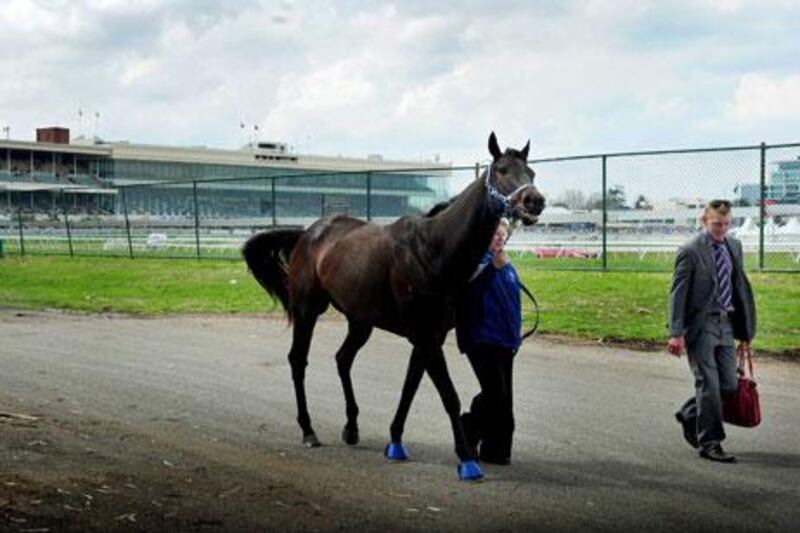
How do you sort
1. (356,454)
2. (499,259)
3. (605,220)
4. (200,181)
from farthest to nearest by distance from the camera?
(200,181), (605,220), (356,454), (499,259)

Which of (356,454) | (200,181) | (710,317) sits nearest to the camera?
(710,317)

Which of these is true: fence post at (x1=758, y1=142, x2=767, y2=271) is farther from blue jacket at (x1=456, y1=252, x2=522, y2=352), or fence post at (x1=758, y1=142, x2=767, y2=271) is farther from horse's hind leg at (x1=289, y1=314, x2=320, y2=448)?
blue jacket at (x1=456, y1=252, x2=522, y2=352)

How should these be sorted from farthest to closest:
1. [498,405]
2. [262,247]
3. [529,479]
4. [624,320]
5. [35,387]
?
[624,320] → [35,387] → [262,247] → [498,405] → [529,479]

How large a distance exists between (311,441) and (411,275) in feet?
5.44

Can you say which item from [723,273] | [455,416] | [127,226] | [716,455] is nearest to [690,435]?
[716,455]

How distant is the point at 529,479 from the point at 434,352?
41.5 inches

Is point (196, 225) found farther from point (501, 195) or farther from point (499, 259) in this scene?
point (501, 195)

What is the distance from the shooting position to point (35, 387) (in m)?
10.6

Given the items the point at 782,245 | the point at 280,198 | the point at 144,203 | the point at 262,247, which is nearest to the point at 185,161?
the point at 144,203

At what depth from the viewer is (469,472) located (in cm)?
709

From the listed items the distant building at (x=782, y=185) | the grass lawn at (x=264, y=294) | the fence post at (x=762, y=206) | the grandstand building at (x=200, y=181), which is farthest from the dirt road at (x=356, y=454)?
the grandstand building at (x=200, y=181)

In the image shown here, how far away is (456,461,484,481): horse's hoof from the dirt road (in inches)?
4.8

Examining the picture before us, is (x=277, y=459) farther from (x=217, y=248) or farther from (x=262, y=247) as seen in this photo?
(x=217, y=248)

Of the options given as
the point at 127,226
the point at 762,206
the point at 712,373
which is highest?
the point at 762,206
